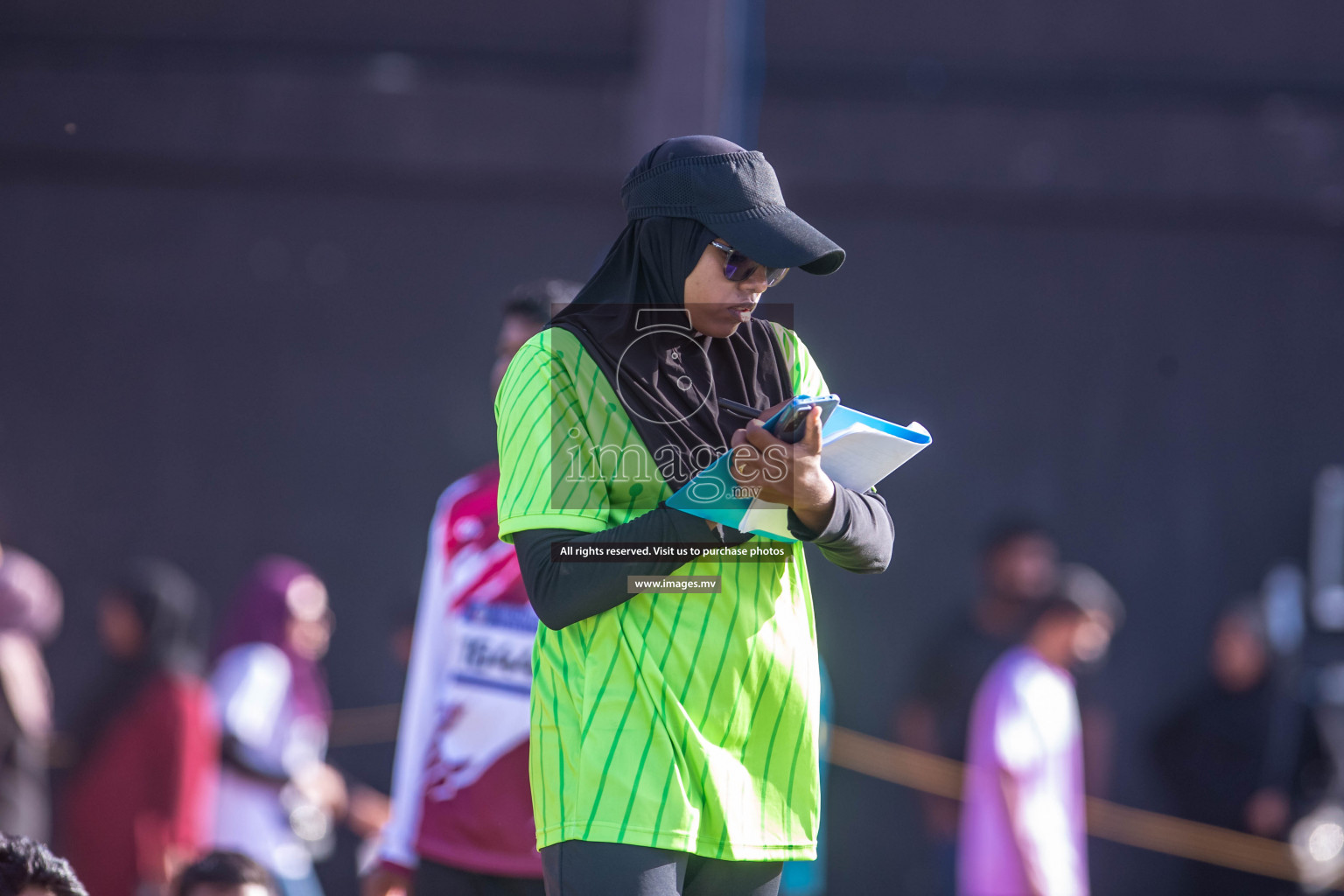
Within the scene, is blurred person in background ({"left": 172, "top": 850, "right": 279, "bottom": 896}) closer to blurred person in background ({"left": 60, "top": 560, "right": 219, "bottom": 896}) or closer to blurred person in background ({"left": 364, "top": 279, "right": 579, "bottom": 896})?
blurred person in background ({"left": 364, "top": 279, "right": 579, "bottom": 896})

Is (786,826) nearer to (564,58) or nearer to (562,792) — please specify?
(562,792)

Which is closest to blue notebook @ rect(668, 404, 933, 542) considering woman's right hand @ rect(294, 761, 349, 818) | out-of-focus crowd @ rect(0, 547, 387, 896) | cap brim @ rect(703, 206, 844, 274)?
cap brim @ rect(703, 206, 844, 274)

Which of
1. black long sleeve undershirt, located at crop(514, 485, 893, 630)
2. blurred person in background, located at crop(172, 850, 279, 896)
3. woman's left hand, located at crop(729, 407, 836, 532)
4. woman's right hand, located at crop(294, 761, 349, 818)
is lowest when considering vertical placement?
blurred person in background, located at crop(172, 850, 279, 896)

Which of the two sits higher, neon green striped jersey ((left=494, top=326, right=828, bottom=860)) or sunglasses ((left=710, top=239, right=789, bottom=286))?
sunglasses ((left=710, top=239, right=789, bottom=286))

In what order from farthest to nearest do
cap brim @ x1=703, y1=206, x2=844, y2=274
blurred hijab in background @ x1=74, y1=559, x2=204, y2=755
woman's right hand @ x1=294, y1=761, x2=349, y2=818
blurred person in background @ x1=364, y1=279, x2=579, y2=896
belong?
woman's right hand @ x1=294, y1=761, x2=349, y2=818
blurred hijab in background @ x1=74, y1=559, x2=204, y2=755
blurred person in background @ x1=364, y1=279, x2=579, y2=896
cap brim @ x1=703, y1=206, x2=844, y2=274

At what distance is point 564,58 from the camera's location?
627 cm

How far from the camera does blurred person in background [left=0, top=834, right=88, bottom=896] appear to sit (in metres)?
1.97

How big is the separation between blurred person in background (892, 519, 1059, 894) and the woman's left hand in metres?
4.65

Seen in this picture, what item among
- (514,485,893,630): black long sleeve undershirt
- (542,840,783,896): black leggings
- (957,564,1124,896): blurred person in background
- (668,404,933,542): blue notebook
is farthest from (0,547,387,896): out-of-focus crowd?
(668,404,933,542): blue notebook

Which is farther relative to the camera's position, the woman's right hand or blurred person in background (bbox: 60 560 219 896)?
the woman's right hand

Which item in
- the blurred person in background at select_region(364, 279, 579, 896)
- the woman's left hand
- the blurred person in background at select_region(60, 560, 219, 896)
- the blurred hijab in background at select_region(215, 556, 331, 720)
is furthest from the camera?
the blurred hijab in background at select_region(215, 556, 331, 720)

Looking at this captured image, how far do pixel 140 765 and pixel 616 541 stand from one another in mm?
3497

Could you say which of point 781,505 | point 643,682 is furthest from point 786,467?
point 643,682

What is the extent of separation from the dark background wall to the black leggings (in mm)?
4711
